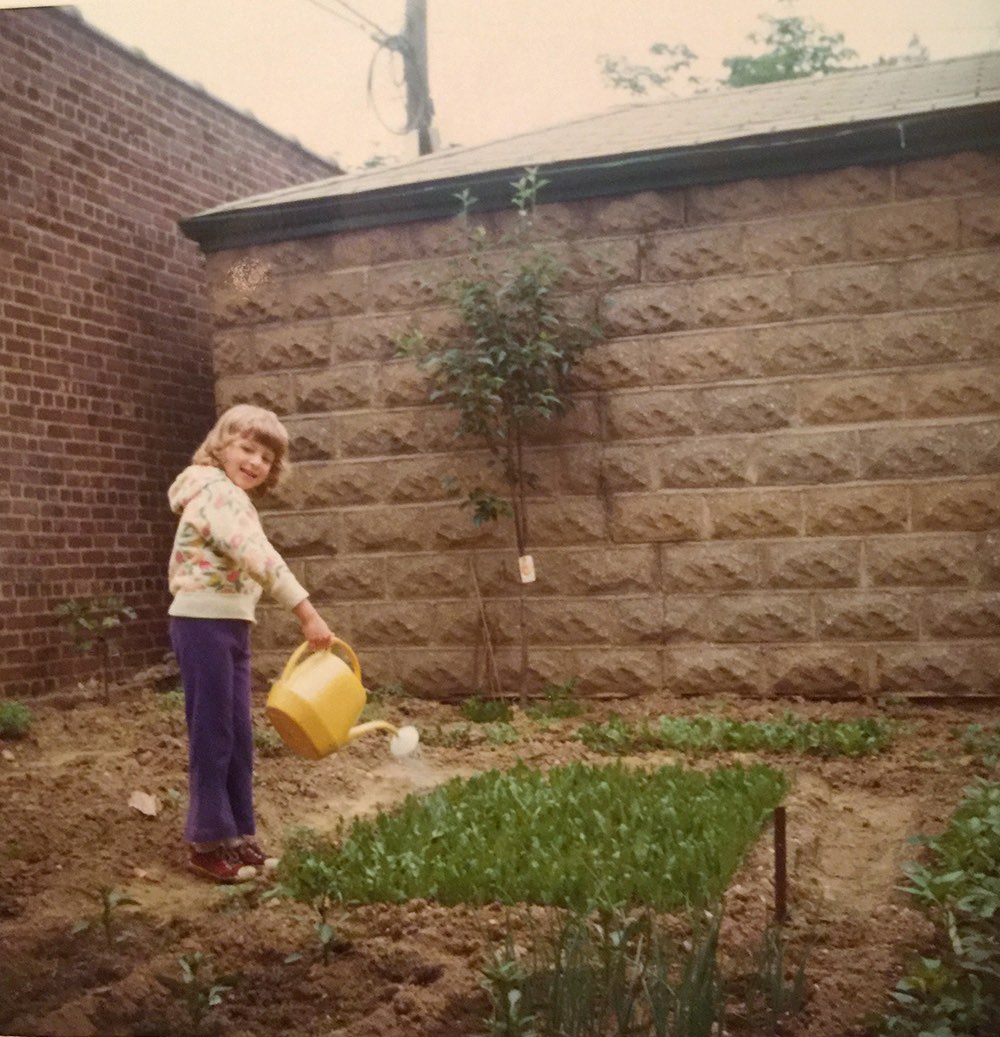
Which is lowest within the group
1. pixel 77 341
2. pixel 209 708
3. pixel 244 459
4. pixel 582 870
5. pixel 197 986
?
pixel 197 986

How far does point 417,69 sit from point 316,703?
1.81 meters

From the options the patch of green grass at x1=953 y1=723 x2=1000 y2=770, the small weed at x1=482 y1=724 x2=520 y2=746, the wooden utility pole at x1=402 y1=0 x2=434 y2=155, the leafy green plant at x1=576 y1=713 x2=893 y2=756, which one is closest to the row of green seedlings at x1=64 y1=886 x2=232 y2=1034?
the small weed at x1=482 y1=724 x2=520 y2=746

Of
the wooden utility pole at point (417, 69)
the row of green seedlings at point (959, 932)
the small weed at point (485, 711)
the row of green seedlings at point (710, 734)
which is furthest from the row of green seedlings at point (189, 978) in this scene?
the wooden utility pole at point (417, 69)

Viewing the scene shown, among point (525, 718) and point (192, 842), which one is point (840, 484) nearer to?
point (525, 718)

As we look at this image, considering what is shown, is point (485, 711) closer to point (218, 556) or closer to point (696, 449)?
point (696, 449)

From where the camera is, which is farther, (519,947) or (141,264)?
(141,264)

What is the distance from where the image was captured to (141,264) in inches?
169

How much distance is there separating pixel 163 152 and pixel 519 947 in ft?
11.0

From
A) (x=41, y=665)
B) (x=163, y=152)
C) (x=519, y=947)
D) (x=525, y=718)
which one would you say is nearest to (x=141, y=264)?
(x=163, y=152)

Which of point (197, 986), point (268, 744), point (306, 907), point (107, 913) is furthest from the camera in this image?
point (268, 744)

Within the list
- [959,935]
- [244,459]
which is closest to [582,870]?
[959,935]

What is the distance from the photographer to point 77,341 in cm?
380

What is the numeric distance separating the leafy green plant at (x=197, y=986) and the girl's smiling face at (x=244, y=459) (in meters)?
1.27

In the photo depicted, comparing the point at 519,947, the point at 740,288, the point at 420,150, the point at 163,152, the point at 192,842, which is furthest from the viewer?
the point at 740,288
